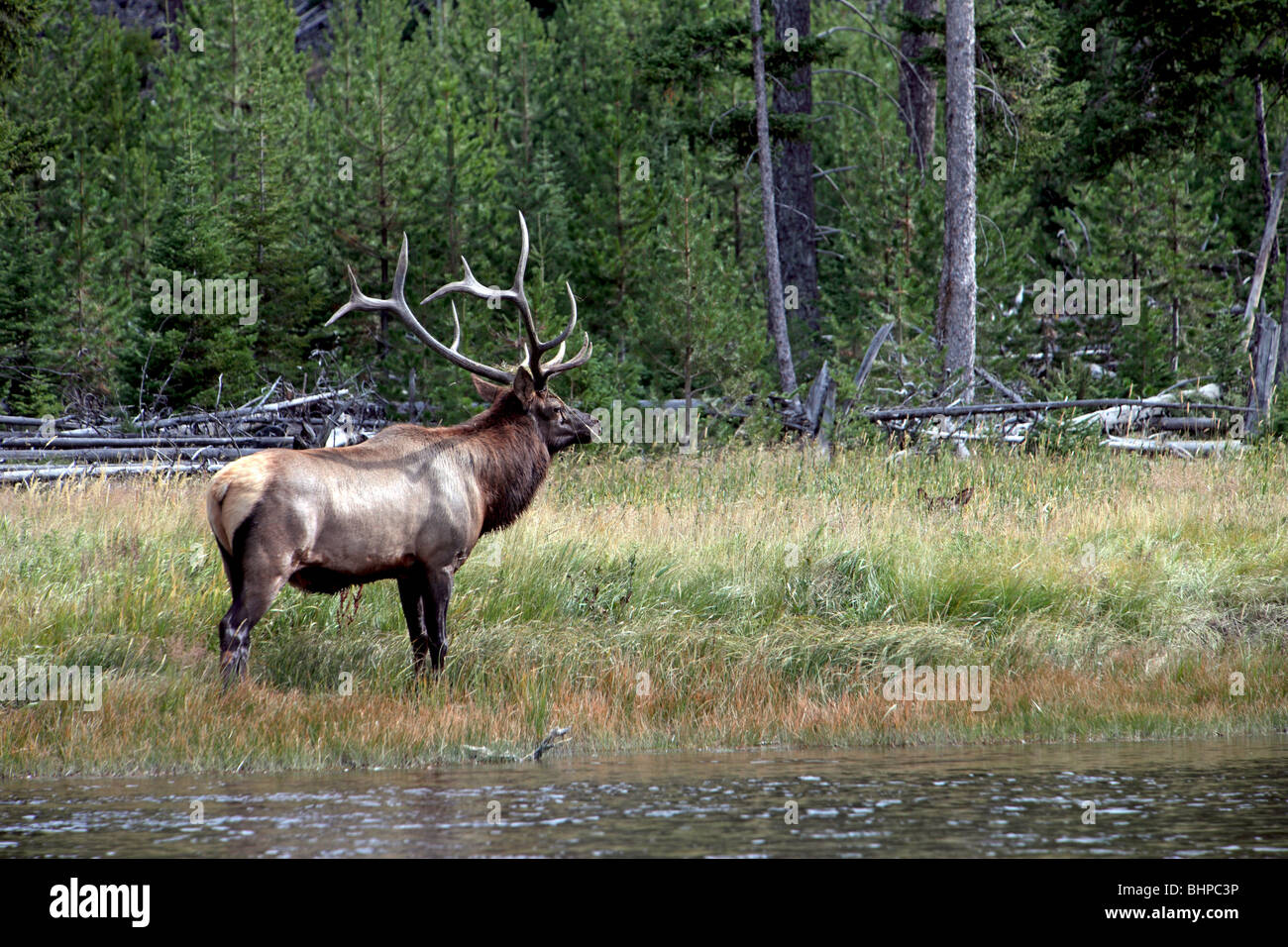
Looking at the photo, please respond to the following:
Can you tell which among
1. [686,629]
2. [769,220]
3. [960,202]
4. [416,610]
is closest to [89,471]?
[416,610]

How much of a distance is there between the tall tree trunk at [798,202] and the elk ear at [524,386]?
42.0 feet

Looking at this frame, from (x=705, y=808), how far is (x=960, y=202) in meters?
12.4

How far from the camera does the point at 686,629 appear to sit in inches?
365

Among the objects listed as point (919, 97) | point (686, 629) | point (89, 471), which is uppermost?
point (919, 97)

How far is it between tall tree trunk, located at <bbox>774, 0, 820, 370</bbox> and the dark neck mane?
507 inches

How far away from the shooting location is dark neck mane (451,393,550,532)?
8.74 meters

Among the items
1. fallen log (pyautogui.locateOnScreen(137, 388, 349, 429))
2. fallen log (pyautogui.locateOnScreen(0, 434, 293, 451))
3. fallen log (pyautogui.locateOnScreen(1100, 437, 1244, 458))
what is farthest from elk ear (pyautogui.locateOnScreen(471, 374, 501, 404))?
fallen log (pyautogui.locateOnScreen(137, 388, 349, 429))

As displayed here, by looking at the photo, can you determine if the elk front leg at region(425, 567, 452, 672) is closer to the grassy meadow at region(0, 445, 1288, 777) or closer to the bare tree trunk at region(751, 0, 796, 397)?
the grassy meadow at region(0, 445, 1288, 777)

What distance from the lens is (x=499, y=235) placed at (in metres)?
22.1

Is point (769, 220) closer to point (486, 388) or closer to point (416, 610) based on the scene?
point (486, 388)

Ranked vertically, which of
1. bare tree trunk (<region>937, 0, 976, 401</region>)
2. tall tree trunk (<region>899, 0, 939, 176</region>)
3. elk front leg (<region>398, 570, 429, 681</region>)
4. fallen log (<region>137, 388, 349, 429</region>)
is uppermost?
tall tree trunk (<region>899, 0, 939, 176</region>)

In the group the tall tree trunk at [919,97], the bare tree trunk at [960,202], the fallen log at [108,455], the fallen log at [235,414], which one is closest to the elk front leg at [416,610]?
the fallen log at [108,455]

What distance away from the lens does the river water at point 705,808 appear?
5.48 m
